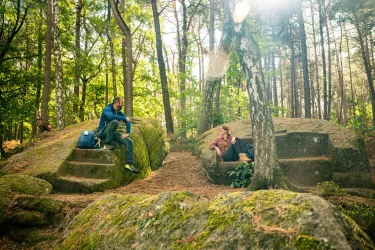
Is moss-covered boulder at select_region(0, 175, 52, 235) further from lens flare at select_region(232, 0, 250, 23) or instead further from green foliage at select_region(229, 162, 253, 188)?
lens flare at select_region(232, 0, 250, 23)

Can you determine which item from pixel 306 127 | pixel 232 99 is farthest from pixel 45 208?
pixel 232 99

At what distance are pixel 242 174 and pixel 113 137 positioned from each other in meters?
3.98

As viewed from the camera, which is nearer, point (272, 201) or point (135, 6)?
point (272, 201)

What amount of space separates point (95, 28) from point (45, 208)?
1633 cm

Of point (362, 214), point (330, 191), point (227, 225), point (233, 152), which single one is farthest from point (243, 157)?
point (227, 225)

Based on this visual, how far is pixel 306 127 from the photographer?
9.08 m

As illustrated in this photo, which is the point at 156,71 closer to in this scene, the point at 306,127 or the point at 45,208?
the point at 306,127

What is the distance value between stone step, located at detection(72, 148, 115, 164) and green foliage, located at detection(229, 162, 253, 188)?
355cm

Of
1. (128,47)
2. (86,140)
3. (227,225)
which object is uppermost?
(128,47)

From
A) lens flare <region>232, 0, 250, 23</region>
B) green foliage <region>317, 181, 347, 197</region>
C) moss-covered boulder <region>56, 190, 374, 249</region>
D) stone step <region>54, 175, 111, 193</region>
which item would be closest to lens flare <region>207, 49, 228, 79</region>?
lens flare <region>232, 0, 250, 23</region>

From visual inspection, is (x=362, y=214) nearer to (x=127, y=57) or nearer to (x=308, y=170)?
(x=308, y=170)

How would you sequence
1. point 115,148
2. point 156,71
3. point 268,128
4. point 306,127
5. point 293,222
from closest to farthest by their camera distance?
point 293,222
point 268,128
point 115,148
point 306,127
point 156,71

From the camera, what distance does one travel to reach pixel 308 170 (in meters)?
7.63

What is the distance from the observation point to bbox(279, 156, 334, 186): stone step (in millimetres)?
7516
